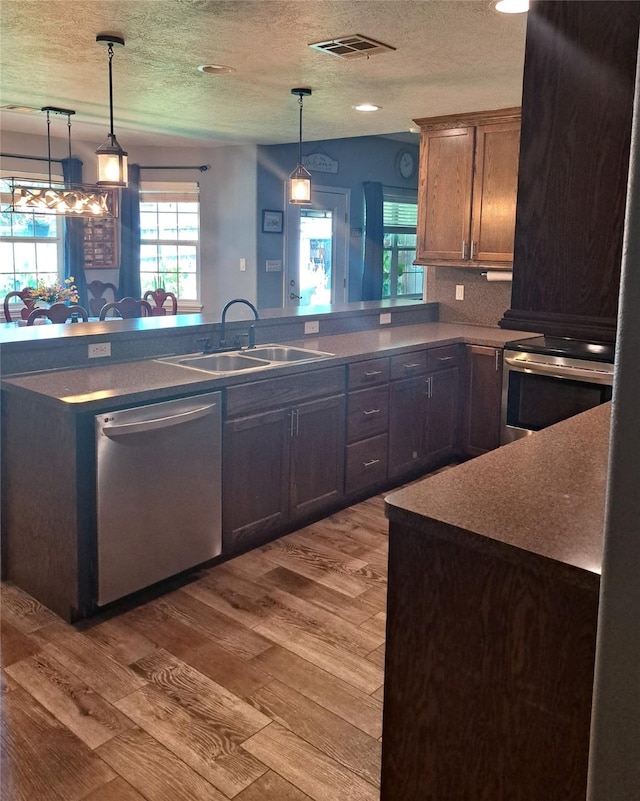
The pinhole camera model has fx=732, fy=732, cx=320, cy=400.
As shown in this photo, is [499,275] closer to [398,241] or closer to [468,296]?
[468,296]

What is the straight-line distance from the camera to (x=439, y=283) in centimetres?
547

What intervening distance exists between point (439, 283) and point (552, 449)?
11.7 feet

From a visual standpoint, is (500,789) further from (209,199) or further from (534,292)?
(209,199)

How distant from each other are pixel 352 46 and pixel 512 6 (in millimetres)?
865

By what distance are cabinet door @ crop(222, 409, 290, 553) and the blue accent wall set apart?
4059 millimetres

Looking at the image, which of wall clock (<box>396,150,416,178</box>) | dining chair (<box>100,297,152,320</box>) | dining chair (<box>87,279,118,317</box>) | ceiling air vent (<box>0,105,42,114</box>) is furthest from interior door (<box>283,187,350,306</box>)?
ceiling air vent (<box>0,105,42,114</box>)

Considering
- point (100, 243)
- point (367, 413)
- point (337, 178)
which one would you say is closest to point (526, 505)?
point (367, 413)

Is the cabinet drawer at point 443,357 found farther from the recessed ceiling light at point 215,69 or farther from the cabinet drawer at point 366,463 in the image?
the recessed ceiling light at point 215,69

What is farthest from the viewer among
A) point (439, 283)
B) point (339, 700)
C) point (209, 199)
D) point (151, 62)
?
point (209, 199)

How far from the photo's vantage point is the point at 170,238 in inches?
314

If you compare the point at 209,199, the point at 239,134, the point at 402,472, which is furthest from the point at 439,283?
the point at 209,199

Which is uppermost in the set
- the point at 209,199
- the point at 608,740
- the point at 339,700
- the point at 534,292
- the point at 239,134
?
the point at 239,134

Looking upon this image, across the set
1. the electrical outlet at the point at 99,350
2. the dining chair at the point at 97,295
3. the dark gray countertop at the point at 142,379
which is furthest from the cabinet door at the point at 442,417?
the dining chair at the point at 97,295

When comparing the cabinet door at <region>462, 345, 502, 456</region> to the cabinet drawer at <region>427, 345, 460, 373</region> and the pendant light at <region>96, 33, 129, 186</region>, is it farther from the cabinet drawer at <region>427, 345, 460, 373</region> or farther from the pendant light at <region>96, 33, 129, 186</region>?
the pendant light at <region>96, 33, 129, 186</region>
